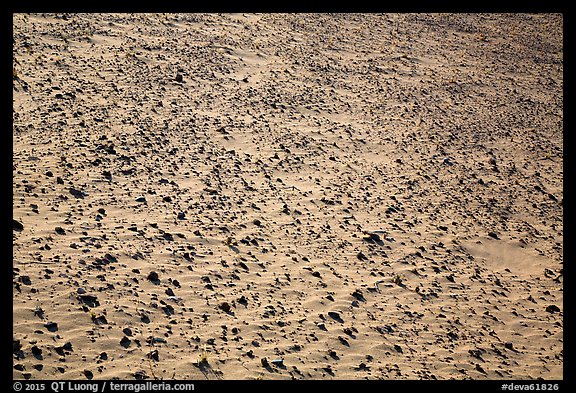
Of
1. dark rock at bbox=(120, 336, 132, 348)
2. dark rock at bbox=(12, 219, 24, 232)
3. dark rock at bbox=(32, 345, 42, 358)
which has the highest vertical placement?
dark rock at bbox=(12, 219, 24, 232)

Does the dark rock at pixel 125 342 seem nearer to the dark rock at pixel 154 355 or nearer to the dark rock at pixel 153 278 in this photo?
the dark rock at pixel 154 355

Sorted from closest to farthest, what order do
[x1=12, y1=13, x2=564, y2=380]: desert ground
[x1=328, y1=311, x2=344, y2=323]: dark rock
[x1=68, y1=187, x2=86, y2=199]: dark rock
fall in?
1. [x1=12, y1=13, x2=564, y2=380]: desert ground
2. [x1=328, y1=311, x2=344, y2=323]: dark rock
3. [x1=68, y1=187, x2=86, y2=199]: dark rock

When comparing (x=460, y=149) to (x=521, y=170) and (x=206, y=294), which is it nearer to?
(x=521, y=170)

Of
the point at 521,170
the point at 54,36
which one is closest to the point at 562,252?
the point at 521,170

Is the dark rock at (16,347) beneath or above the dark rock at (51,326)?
beneath

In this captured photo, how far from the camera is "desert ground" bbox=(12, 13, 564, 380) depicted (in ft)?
23.9

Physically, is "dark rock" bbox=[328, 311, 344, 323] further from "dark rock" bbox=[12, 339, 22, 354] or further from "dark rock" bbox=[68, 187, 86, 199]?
"dark rock" bbox=[68, 187, 86, 199]

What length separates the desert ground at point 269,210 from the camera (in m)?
7.28

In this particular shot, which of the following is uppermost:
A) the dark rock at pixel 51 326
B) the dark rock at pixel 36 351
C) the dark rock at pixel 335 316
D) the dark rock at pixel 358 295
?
the dark rock at pixel 358 295

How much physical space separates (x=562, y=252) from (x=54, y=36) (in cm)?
1518

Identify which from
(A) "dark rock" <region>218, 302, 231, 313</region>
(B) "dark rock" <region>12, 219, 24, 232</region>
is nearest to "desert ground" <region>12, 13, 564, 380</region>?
(A) "dark rock" <region>218, 302, 231, 313</region>

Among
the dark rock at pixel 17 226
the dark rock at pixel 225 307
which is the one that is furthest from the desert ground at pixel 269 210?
the dark rock at pixel 17 226

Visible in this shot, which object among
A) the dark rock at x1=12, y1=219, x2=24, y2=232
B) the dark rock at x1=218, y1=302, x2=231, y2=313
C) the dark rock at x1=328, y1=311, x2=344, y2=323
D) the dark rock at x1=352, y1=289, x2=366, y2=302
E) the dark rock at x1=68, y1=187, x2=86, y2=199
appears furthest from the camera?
the dark rock at x1=68, y1=187, x2=86, y2=199
